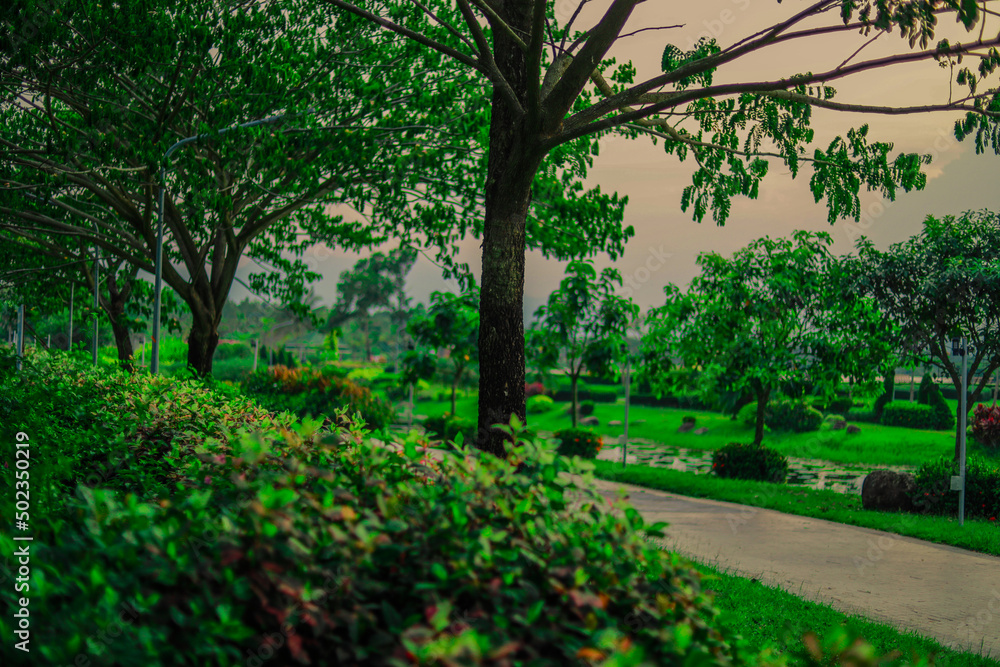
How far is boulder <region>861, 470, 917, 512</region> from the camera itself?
12273 mm

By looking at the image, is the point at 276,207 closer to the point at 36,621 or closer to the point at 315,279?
the point at 315,279

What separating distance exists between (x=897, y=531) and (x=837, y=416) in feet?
72.8

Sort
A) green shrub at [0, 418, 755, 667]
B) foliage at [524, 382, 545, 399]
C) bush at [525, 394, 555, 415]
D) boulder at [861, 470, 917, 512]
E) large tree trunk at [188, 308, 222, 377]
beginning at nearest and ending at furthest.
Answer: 1. green shrub at [0, 418, 755, 667]
2. boulder at [861, 470, 917, 512]
3. large tree trunk at [188, 308, 222, 377]
4. bush at [525, 394, 555, 415]
5. foliage at [524, 382, 545, 399]

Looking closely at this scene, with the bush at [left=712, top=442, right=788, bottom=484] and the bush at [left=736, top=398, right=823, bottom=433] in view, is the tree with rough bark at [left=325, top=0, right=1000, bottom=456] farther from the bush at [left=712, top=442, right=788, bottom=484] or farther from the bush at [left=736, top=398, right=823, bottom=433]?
the bush at [left=736, top=398, right=823, bottom=433]

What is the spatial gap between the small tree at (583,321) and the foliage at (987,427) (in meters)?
12.1

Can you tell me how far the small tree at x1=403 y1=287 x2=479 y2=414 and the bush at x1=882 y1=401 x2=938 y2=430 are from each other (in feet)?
61.0

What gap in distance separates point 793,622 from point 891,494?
25.5 ft

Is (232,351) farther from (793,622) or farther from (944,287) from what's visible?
(793,622)

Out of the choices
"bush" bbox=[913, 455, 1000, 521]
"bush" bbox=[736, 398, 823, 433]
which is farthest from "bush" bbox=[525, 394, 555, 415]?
"bush" bbox=[913, 455, 1000, 521]

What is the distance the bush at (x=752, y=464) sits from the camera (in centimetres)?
1590

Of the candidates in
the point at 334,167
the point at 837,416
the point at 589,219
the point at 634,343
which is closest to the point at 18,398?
the point at 334,167

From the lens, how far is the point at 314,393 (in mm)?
20641

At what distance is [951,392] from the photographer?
3469 cm

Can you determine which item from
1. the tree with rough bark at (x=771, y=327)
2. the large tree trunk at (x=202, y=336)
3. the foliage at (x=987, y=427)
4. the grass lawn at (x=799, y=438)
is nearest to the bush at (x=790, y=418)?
the grass lawn at (x=799, y=438)
